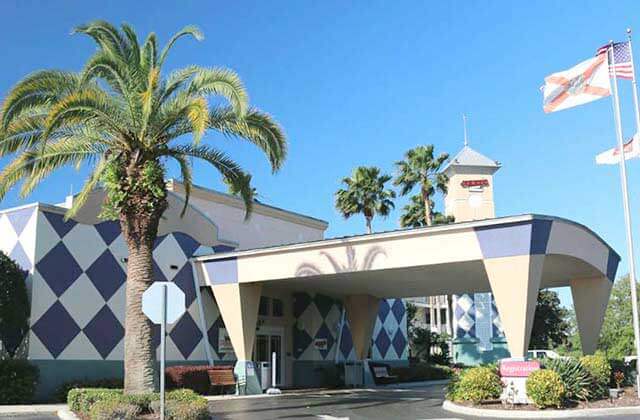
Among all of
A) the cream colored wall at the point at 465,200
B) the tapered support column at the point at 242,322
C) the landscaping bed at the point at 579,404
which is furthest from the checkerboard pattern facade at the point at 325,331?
the cream colored wall at the point at 465,200

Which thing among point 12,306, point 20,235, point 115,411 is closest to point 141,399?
point 115,411

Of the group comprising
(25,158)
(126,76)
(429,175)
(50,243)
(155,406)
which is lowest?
(155,406)

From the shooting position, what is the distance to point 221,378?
85.8ft

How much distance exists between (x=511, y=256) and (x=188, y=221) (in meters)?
13.6

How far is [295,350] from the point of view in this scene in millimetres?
32906

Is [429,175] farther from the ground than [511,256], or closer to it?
farther from the ground

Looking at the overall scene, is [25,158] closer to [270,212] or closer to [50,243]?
[50,243]

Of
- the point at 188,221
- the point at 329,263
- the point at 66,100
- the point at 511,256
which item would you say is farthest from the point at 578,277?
the point at 66,100

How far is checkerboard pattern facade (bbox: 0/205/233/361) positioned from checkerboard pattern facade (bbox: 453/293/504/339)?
2763 cm

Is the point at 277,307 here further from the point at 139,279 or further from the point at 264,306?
the point at 139,279

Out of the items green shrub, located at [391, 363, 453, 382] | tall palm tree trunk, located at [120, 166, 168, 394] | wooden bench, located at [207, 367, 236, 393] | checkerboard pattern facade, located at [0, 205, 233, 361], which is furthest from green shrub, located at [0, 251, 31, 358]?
green shrub, located at [391, 363, 453, 382]

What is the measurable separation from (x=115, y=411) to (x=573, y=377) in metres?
12.0

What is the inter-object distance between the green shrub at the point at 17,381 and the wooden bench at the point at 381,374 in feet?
59.8

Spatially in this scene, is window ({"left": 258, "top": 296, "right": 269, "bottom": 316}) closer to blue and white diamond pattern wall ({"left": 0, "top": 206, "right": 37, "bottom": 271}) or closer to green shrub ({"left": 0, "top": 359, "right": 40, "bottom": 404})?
blue and white diamond pattern wall ({"left": 0, "top": 206, "right": 37, "bottom": 271})
